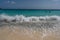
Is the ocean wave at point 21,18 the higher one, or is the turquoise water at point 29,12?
the turquoise water at point 29,12

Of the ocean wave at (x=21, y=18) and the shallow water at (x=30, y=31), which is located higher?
the ocean wave at (x=21, y=18)

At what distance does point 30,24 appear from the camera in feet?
4.78

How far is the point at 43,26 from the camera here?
1.45 m

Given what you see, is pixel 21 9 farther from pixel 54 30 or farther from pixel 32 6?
pixel 54 30

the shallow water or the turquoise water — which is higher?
the turquoise water

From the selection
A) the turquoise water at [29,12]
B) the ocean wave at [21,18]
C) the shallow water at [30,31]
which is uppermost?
the turquoise water at [29,12]

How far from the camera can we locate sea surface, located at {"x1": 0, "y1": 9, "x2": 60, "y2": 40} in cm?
138

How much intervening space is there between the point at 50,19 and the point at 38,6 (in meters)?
0.20

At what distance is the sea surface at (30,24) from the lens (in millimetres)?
1378

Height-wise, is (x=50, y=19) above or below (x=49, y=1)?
below

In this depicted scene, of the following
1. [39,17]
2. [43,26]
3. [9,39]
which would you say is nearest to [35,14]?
[39,17]

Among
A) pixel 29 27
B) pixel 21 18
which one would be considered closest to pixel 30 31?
pixel 29 27

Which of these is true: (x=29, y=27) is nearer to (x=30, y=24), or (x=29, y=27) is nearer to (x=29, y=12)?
(x=30, y=24)

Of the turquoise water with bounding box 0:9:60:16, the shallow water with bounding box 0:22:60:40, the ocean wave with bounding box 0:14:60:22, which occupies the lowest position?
the shallow water with bounding box 0:22:60:40
